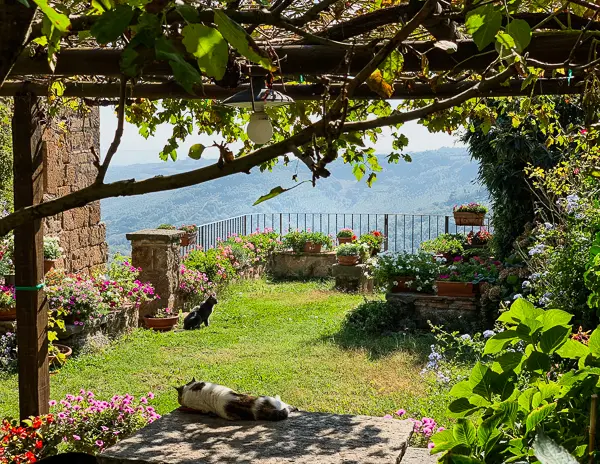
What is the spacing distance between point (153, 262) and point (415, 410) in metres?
4.98

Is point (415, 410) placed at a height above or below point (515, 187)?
below

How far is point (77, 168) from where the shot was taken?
A: 373 inches

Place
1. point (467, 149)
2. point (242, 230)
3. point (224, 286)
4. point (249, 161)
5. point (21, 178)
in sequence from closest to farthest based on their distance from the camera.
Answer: point (249, 161)
point (21, 178)
point (467, 149)
point (224, 286)
point (242, 230)

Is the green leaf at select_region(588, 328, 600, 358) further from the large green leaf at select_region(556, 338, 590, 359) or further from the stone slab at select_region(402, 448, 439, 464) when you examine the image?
the stone slab at select_region(402, 448, 439, 464)

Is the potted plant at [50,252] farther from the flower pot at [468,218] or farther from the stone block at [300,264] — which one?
the flower pot at [468,218]

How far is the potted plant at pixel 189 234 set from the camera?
1183cm

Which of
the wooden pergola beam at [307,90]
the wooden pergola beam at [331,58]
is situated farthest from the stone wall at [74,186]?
the wooden pergola beam at [331,58]

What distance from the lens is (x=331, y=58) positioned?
3270 millimetres

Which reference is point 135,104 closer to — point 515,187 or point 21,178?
point 21,178

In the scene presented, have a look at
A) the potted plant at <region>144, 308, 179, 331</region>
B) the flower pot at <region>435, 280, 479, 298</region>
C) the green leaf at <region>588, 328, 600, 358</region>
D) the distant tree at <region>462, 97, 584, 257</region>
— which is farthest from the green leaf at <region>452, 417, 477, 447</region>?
the distant tree at <region>462, 97, 584, 257</region>

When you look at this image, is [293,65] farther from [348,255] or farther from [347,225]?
[347,225]

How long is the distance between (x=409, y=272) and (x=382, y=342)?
56.6 inches

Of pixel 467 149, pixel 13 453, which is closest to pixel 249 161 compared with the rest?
pixel 13 453

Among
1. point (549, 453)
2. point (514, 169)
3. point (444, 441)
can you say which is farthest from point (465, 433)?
point (514, 169)
